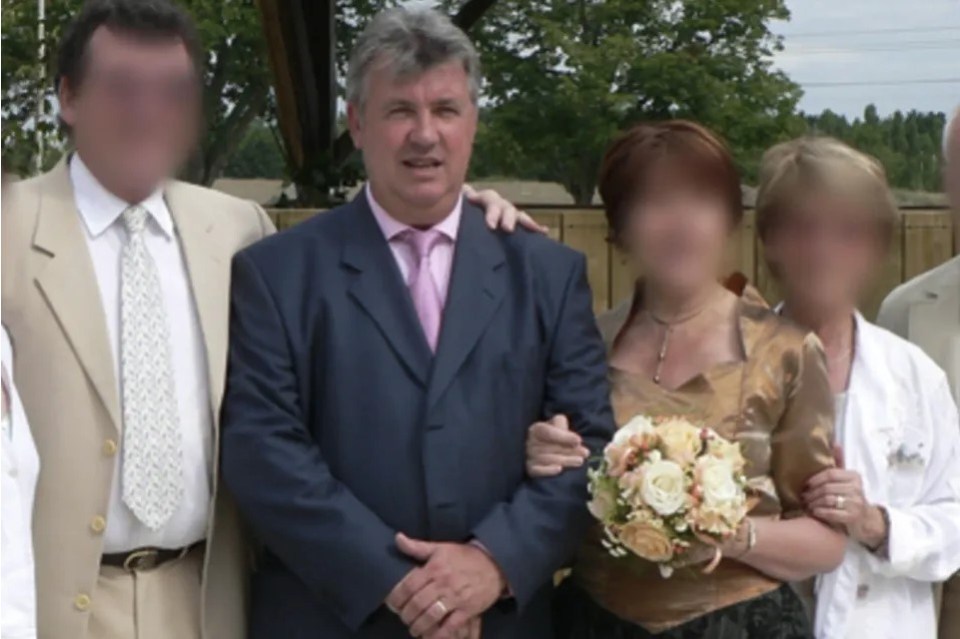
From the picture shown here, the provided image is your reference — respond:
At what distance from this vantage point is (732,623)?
2.83 m

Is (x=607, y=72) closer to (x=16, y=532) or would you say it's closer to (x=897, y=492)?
(x=897, y=492)

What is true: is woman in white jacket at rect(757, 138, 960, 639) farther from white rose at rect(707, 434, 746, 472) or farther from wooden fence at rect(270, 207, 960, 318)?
wooden fence at rect(270, 207, 960, 318)

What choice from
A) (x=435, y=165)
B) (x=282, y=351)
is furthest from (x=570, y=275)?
(x=282, y=351)

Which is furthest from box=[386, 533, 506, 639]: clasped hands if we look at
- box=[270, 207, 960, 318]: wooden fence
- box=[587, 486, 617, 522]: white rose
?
box=[270, 207, 960, 318]: wooden fence

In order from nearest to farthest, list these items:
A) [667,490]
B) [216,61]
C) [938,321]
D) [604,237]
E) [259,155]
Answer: [667,490], [938,321], [604,237], [216,61], [259,155]

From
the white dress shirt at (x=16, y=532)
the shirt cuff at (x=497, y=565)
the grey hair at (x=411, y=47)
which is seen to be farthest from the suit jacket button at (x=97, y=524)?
the grey hair at (x=411, y=47)

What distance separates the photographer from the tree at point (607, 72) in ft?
21.6

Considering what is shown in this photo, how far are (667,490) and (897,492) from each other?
23.9 inches

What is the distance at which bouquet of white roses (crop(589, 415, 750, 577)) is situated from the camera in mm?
2598

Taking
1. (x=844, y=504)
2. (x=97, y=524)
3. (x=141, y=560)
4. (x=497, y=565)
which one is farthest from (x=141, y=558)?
(x=844, y=504)

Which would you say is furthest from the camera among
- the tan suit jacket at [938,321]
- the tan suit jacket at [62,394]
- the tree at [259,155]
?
the tree at [259,155]

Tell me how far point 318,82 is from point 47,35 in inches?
51.7

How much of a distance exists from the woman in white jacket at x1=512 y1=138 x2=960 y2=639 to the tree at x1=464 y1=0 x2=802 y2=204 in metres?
3.32

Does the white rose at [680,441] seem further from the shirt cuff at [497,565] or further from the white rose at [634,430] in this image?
the shirt cuff at [497,565]
